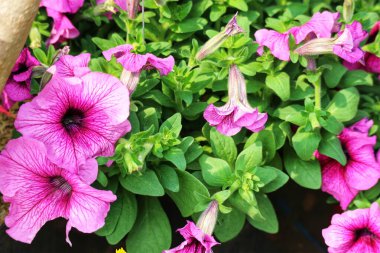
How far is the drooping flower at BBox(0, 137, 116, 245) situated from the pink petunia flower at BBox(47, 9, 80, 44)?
1.47 ft

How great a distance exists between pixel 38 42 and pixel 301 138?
0.63 meters

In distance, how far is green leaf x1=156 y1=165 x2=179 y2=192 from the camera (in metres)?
1.29

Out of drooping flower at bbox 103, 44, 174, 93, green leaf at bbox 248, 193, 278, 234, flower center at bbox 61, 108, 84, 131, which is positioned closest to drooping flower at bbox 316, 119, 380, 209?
green leaf at bbox 248, 193, 278, 234

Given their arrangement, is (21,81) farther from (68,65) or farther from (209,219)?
(209,219)

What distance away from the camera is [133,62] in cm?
119

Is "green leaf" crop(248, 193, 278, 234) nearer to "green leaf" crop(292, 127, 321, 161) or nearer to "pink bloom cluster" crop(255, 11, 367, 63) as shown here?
"green leaf" crop(292, 127, 321, 161)

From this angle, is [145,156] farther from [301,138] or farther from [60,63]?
[301,138]

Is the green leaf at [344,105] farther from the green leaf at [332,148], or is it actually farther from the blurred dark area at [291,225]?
the blurred dark area at [291,225]

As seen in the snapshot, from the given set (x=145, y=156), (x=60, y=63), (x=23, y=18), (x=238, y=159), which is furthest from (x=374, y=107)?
(x=23, y=18)

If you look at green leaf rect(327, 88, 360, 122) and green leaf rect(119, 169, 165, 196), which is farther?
green leaf rect(327, 88, 360, 122)

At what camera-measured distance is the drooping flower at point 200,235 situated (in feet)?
3.83

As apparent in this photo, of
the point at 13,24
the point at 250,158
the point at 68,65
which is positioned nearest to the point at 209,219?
the point at 250,158

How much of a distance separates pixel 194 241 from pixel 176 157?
0.17 m

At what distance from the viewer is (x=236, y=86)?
128 centimetres
